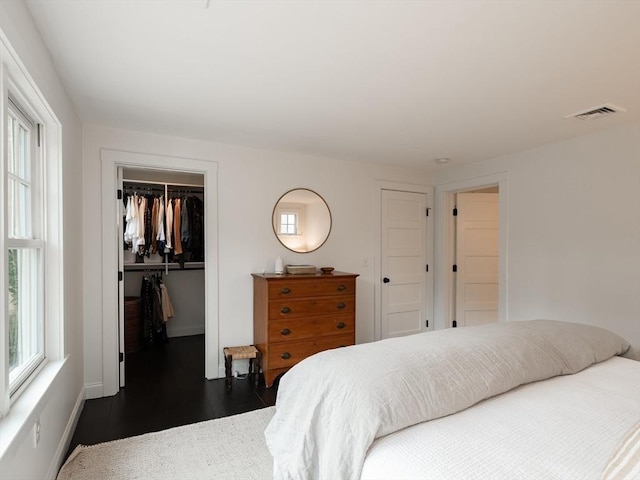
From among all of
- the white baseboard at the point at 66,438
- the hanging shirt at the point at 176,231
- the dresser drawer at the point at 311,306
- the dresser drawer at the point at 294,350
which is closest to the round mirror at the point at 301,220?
the dresser drawer at the point at 311,306

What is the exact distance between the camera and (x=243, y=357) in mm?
3092

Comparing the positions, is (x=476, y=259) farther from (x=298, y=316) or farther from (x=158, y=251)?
(x=158, y=251)

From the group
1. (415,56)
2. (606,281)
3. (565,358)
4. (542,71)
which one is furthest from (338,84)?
(606,281)

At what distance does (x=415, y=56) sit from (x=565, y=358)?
1.73 metres

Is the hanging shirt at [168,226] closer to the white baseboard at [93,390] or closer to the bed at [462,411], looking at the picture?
the white baseboard at [93,390]

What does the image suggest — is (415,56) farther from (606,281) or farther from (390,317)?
(390,317)

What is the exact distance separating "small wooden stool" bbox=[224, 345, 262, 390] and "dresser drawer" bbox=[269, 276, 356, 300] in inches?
22.7

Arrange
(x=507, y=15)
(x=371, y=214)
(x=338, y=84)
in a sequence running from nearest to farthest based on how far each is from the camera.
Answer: (x=507, y=15) < (x=338, y=84) < (x=371, y=214)

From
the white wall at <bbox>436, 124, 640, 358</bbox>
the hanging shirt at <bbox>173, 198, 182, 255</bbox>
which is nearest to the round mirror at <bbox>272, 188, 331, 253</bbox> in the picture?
the hanging shirt at <bbox>173, 198, 182, 255</bbox>

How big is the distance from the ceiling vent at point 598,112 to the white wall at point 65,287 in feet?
10.7

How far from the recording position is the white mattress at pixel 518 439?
3.24 ft

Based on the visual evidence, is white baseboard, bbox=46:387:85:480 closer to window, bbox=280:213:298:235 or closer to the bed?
the bed

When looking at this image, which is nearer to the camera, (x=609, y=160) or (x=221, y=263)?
(x=609, y=160)

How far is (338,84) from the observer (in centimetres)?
210
